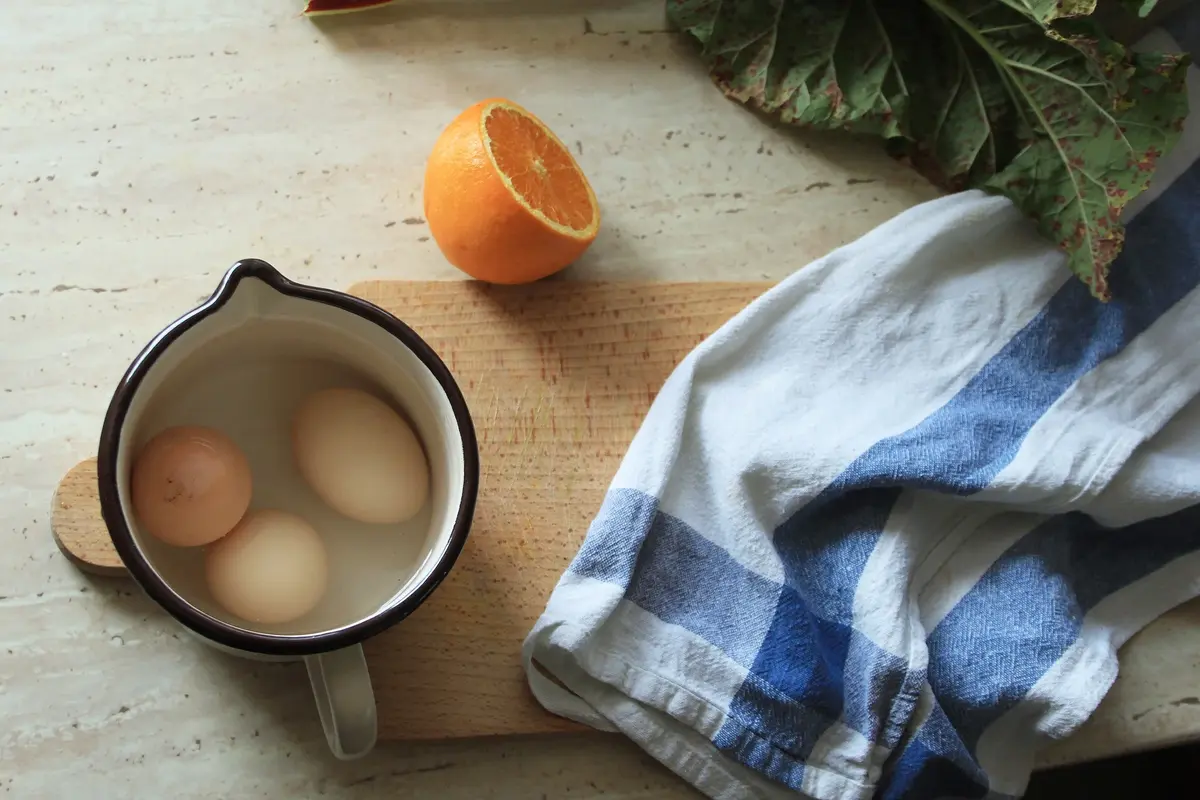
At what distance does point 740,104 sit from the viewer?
0.76 meters

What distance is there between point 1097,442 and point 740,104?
1.15 ft

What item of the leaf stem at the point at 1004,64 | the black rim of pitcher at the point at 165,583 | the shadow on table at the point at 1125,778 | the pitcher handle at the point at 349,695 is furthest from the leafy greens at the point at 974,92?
the shadow on table at the point at 1125,778

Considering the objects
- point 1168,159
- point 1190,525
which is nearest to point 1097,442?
point 1190,525

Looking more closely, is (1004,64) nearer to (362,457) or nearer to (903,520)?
(903,520)

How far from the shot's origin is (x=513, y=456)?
664 mm

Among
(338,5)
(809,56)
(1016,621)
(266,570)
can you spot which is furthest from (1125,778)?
(338,5)

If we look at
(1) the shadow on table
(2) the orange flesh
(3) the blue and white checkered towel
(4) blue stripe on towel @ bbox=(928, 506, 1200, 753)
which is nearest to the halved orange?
(2) the orange flesh

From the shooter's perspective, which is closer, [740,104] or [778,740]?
[778,740]

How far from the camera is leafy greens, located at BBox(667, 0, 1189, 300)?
0.68 metres

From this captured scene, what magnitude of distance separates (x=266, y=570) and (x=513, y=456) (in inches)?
7.1

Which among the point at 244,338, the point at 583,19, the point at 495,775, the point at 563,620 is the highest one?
the point at 583,19

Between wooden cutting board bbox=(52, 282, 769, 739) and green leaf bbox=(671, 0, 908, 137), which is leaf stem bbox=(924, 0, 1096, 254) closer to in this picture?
green leaf bbox=(671, 0, 908, 137)

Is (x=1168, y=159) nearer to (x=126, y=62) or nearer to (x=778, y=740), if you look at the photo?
(x=778, y=740)

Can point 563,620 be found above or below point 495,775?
above
